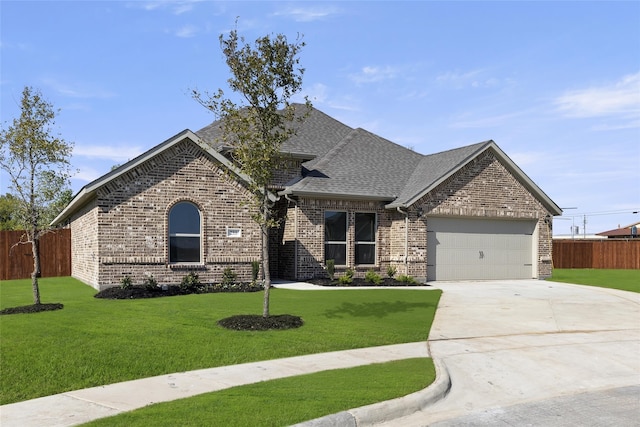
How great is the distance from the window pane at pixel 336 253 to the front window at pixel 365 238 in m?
0.62

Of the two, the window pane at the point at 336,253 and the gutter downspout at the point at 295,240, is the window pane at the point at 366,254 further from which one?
the gutter downspout at the point at 295,240

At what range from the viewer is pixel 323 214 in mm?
19391

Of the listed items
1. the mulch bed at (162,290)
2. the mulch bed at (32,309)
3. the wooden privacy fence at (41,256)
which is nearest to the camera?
the mulch bed at (32,309)

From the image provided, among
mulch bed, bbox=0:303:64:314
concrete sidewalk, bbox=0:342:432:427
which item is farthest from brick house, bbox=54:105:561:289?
concrete sidewalk, bbox=0:342:432:427

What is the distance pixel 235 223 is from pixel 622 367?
461 inches

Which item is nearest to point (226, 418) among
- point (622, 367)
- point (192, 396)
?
point (192, 396)

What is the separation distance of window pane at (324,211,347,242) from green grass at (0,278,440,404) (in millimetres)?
5062

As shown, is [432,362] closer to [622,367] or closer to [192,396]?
[622,367]

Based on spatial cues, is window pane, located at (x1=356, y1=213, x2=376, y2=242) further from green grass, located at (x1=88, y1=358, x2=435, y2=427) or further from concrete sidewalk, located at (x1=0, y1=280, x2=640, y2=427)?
green grass, located at (x1=88, y1=358, x2=435, y2=427)

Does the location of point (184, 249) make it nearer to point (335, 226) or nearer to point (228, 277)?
point (228, 277)

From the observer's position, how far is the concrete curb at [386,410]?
5.54 meters

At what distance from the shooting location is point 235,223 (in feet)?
55.8

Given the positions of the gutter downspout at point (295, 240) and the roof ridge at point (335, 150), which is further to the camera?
the roof ridge at point (335, 150)

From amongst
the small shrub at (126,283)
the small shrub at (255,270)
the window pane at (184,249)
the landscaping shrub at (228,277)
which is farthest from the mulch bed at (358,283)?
the small shrub at (126,283)
